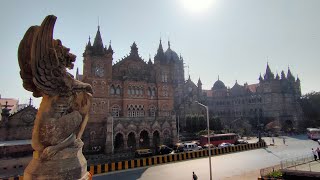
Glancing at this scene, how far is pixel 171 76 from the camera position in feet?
172

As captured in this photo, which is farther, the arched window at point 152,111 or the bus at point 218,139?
the arched window at point 152,111

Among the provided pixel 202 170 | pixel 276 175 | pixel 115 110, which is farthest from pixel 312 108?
pixel 276 175

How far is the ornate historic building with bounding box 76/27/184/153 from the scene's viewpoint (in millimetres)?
39531

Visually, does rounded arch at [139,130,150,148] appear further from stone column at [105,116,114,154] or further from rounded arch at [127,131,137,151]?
stone column at [105,116,114,154]

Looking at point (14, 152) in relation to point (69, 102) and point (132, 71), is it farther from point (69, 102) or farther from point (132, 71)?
point (69, 102)

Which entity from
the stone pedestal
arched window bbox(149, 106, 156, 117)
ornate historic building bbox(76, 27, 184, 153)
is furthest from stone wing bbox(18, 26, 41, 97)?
arched window bbox(149, 106, 156, 117)

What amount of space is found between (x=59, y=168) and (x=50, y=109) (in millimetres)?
1578

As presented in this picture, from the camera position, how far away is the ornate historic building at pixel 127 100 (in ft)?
130

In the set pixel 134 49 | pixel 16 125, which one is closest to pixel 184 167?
pixel 16 125

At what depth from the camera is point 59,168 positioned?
656 cm

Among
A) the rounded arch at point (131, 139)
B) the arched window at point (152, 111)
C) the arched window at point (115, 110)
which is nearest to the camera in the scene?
the rounded arch at point (131, 139)

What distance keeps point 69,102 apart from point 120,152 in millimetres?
31505

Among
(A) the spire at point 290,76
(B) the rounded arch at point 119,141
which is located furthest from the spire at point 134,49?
(A) the spire at point 290,76

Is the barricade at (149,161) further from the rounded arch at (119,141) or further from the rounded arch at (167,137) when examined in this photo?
the rounded arch at (119,141)
